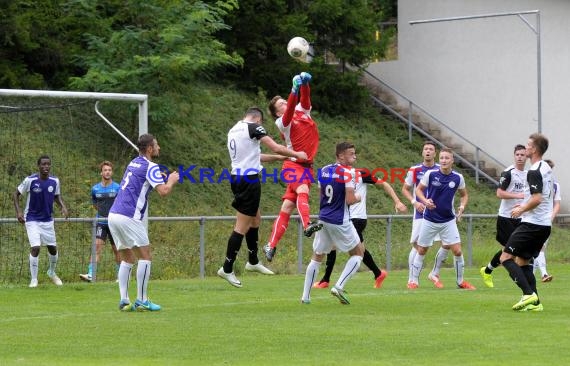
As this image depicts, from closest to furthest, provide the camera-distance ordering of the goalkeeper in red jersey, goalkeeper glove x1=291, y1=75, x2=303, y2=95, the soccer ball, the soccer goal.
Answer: goalkeeper glove x1=291, y1=75, x2=303, y2=95, the goalkeeper in red jersey, the soccer ball, the soccer goal

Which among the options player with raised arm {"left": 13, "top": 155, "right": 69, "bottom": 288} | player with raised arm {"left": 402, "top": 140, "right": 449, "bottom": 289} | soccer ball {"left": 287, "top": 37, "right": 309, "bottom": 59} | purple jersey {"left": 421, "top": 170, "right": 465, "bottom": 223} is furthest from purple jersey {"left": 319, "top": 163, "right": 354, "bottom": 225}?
player with raised arm {"left": 13, "top": 155, "right": 69, "bottom": 288}

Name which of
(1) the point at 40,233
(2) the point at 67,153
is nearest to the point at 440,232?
(1) the point at 40,233

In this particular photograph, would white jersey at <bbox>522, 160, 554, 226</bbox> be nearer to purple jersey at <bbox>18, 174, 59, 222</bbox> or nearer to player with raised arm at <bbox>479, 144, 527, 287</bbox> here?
player with raised arm at <bbox>479, 144, 527, 287</bbox>

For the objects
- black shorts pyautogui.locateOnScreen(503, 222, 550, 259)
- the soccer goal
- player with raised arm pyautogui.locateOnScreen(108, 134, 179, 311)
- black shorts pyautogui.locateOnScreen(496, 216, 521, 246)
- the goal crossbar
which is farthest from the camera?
the soccer goal

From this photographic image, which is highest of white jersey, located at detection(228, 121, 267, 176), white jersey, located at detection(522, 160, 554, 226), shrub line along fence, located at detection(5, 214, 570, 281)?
white jersey, located at detection(228, 121, 267, 176)

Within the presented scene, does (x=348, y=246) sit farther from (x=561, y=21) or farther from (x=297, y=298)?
(x=561, y=21)

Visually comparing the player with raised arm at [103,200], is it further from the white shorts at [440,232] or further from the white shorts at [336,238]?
the white shorts at [336,238]

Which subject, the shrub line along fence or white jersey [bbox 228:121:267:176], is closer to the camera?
white jersey [bbox 228:121:267:176]

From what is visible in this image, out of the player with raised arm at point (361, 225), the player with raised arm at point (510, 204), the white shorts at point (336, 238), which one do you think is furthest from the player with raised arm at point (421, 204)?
the white shorts at point (336, 238)

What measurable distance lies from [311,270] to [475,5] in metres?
28.4

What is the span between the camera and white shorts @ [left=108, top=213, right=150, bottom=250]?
46.3 ft

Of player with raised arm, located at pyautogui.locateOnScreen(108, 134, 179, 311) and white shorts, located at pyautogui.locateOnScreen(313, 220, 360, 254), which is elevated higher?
player with raised arm, located at pyautogui.locateOnScreen(108, 134, 179, 311)

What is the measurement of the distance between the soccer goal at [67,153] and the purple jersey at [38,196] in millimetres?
986

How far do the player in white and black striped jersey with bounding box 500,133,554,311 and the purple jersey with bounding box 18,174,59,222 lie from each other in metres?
8.62
